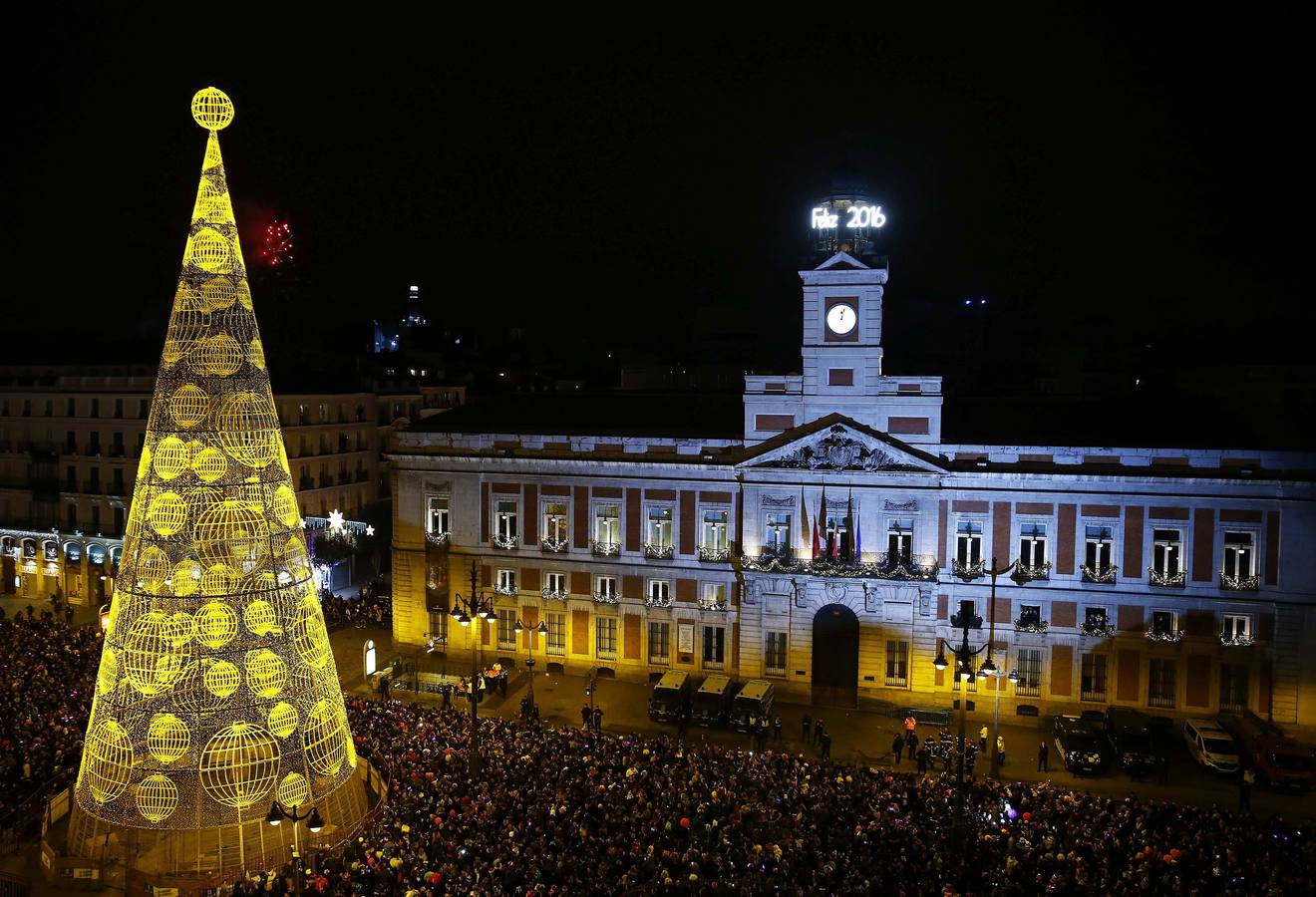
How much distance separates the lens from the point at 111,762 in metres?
26.2

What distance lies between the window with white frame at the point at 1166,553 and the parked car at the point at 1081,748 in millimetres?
8926

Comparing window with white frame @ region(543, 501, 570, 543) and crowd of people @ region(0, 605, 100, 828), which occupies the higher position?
window with white frame @ region(543, 501, 570, 543)

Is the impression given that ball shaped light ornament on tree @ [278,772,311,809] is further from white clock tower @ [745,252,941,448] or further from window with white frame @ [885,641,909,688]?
window with white frame @ [885,641,909,688]

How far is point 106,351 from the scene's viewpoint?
238 ft

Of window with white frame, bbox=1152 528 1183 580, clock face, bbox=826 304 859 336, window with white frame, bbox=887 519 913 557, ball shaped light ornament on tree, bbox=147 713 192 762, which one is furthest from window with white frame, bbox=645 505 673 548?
ball shaped light ornament on tree, bbox=147 713 192 762

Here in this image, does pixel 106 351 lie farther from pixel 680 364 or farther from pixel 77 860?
pixel 77 860

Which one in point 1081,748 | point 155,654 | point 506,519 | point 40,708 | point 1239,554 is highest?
point 506,519

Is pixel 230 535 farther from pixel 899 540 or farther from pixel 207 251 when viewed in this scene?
pixel 899 540

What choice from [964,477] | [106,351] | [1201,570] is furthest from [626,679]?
[106,351]

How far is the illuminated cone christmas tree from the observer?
85.7 feet

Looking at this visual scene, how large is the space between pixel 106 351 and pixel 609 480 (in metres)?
44.7

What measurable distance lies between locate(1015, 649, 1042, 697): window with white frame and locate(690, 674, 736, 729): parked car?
1343cm

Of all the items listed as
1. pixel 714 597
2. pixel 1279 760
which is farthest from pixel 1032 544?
pixel 714 597

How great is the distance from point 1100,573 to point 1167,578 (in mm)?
2730
